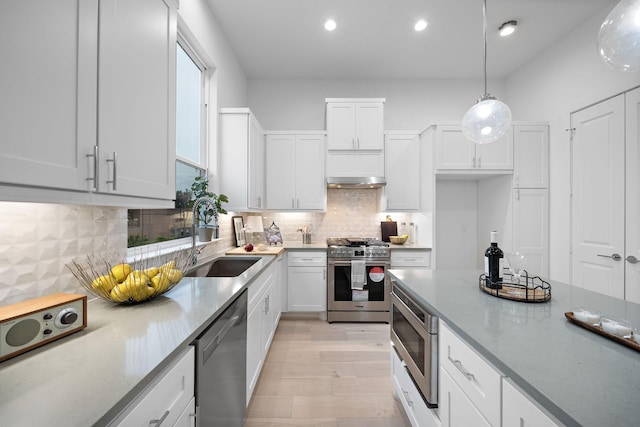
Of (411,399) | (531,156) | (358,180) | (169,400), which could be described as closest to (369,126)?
(358,180)

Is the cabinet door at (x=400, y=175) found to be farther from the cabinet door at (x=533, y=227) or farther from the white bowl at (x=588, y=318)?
the white bowl at (x=588, y=318)

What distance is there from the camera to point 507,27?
9.33 feet

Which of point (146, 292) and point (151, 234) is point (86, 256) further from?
point (151, 234)

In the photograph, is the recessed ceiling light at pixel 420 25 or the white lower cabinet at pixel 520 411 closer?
the white lower cabinet at pixel 520 411

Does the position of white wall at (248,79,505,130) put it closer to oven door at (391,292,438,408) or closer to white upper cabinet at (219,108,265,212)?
white upper cabinet at (219,108,265,212)

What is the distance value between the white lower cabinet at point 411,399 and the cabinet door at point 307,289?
151 centimetres

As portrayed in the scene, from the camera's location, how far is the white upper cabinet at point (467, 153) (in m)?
3.32

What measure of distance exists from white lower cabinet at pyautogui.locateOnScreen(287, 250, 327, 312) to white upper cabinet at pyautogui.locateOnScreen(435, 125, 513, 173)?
1.86m

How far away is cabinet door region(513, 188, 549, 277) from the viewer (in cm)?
327

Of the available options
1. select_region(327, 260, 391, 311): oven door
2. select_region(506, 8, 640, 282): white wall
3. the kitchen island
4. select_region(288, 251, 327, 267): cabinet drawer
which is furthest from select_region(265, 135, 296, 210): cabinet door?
select_region(506, 8, 640, 282): white wall

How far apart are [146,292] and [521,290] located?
1.77 m

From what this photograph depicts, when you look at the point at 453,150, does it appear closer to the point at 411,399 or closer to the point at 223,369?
the point at 411,399

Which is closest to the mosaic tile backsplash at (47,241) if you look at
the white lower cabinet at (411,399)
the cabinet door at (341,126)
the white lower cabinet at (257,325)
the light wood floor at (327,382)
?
the white lower cabinet at (257,325)

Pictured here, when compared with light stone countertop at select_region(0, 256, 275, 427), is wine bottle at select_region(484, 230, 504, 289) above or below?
above
